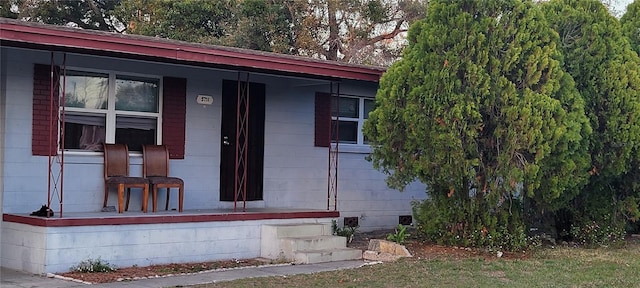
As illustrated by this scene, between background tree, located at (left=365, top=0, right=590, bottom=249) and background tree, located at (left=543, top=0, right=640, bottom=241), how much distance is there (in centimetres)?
82

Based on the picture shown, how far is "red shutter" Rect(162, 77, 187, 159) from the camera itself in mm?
11953

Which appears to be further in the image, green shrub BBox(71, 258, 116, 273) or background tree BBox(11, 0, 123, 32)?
background tree BBox(11, 0, 123, 32)

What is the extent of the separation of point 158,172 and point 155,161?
17cm

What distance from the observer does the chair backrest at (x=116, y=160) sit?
36.9 ft

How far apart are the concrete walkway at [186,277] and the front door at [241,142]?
2478 mm

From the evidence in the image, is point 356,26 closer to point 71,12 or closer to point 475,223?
point 71,12

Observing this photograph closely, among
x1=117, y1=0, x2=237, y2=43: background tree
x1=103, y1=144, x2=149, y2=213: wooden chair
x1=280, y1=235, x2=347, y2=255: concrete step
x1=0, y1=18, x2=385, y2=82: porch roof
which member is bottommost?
x1=280, y1=235, x2=347, y2=255: concrete step

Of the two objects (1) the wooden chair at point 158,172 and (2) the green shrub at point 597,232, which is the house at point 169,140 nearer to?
(1) the wooden chair at point 158,172

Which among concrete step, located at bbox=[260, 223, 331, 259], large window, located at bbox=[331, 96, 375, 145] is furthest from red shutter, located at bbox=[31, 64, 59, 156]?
large window, located at bbox=[331, 96, 375, 145]

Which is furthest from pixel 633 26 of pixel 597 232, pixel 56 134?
pixel 56 134

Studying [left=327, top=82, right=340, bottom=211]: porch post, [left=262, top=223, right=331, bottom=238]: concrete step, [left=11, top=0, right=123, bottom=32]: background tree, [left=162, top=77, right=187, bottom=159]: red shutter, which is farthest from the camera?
[left=11, top=0, right=123, bottom=32]: background tree

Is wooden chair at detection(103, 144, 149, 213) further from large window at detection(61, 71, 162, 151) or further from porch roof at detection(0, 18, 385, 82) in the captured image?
porch roof at detection(0, 18, 385, 82)

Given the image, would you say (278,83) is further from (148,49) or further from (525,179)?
(525,179)

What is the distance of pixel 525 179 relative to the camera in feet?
35.7
